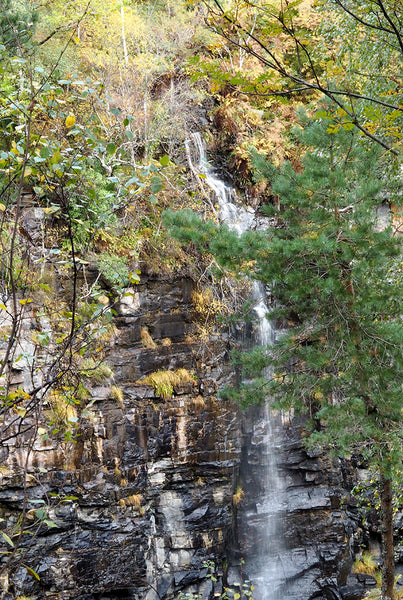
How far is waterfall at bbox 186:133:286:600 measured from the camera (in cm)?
938

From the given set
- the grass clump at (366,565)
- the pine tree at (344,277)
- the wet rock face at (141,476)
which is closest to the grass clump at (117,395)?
the wet rock face at (141,476)

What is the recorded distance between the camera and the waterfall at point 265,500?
938 centimetres

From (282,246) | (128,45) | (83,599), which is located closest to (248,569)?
(83,599)

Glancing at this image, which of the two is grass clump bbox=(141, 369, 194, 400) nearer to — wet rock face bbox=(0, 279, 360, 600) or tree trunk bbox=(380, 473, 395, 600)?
wet rock face bbox=(0, 279, 360, 600)

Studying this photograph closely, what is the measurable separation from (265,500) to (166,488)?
2.47 meters

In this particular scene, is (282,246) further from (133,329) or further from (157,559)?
(157,559)

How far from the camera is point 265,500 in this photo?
999 centimetres

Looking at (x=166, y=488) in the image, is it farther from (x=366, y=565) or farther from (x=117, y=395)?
(x=366, y=565)

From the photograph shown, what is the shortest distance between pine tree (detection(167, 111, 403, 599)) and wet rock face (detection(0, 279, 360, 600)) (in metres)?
2.81

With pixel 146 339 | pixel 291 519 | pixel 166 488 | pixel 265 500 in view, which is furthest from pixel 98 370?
pixel 291 519

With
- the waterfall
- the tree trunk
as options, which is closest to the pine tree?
the tree trunk

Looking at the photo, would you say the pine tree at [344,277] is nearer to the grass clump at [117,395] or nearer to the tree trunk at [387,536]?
the tree trunk at [387,536]

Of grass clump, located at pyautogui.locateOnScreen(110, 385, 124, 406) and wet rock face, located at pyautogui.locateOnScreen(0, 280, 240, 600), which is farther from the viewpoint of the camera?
grass clump, located at pyautogui.locateOnScreen(110, 385, 124, 406)

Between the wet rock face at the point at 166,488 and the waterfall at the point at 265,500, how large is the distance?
1.6 inches
